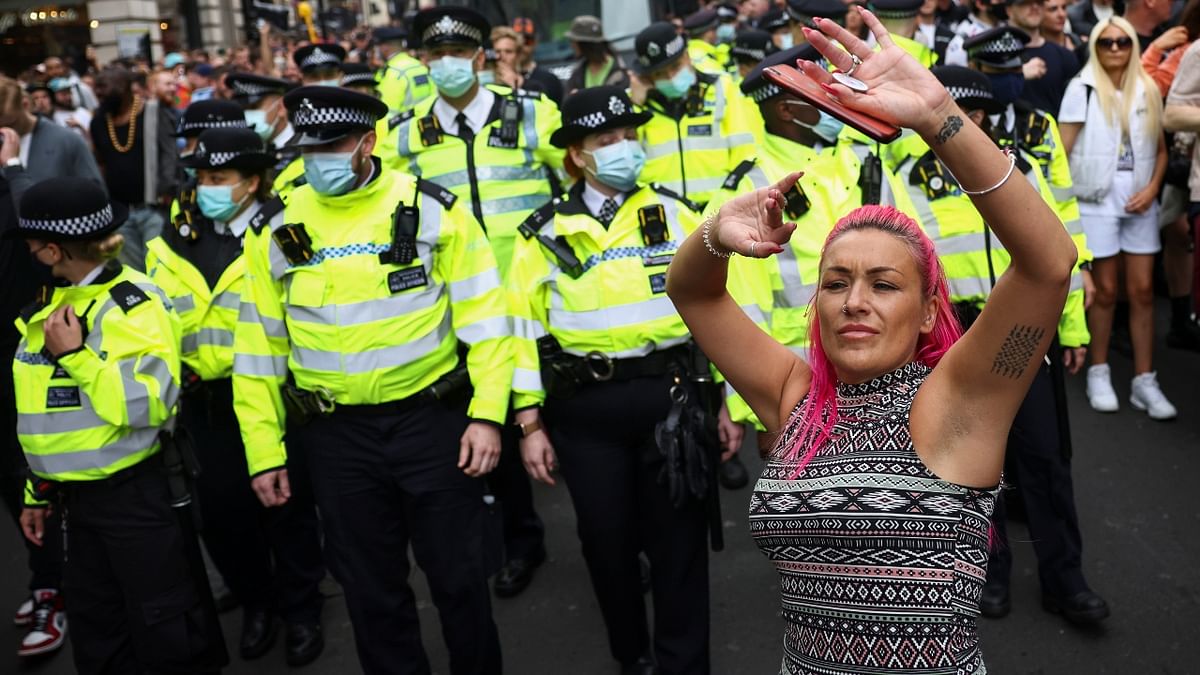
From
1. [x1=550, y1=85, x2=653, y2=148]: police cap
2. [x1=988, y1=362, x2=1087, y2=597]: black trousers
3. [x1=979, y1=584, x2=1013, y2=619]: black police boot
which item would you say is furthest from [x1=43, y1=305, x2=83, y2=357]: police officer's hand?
[x1=979, y1=584, x2=1013, y2=619]: black police boot

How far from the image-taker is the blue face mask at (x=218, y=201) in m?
4.79

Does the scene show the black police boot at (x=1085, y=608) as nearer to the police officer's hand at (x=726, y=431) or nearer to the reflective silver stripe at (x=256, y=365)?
the police officer's hand at (x=726, y=431)

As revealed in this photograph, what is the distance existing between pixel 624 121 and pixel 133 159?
5906 millimetres

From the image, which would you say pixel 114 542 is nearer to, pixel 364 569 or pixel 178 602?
pixel 178 602

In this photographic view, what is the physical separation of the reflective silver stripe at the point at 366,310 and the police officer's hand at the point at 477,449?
479mm

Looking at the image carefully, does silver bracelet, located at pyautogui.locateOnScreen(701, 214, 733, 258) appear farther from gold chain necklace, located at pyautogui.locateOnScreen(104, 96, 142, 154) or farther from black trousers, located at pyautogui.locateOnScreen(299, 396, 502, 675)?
gold chain necklace, located at pyautogui.locateOnScreen(104, 96, 142, 154)

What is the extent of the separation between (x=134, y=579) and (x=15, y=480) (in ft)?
5.88

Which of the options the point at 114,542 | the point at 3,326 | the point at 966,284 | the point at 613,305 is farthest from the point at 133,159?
the point at 966,284

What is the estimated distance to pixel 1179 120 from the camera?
208 inches

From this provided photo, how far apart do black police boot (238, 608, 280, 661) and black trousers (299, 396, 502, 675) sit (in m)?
1.10

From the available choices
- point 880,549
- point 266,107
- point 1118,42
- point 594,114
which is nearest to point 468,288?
point 594,114

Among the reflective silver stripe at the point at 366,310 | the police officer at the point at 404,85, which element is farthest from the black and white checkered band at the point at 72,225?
the police officer at the point at 404,85

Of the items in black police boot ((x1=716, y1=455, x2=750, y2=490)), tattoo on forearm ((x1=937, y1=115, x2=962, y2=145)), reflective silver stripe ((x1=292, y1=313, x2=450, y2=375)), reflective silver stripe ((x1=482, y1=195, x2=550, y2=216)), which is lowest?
black police boot ((x1=716, y1=455, x2=750, y2=490))

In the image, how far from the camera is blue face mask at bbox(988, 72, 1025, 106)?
16.5 ft
